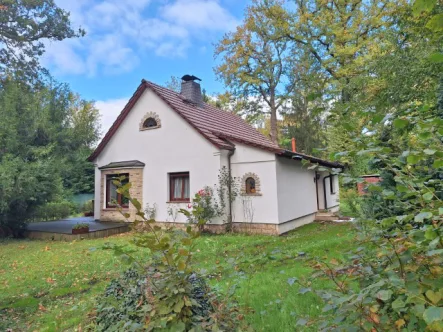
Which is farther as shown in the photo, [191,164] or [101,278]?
[191,164]

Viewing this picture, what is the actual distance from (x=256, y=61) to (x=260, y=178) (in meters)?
16.2

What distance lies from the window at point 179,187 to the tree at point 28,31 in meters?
10.5

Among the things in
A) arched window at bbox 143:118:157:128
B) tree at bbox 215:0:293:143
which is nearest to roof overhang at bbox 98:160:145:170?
arched window at bbox 143:118:157:128

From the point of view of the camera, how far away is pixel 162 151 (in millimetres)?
12586

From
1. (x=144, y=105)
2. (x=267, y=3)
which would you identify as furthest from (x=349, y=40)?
(x=144, y=105)

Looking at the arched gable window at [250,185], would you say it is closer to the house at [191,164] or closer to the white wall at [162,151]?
the house at [191,164]

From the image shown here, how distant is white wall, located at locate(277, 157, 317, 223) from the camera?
10766 mm

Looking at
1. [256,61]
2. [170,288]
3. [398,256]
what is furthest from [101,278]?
[256,61]

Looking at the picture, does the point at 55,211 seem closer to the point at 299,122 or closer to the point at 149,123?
the point at 149,123

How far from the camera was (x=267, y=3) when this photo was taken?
68.5 feet

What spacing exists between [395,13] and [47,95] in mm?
16475

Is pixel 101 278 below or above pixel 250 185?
below

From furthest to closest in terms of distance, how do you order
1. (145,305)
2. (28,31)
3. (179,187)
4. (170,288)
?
(28,31) < (179,187) < (145,305) < (170,288)

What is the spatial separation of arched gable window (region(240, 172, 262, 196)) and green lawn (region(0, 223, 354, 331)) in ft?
5.64
